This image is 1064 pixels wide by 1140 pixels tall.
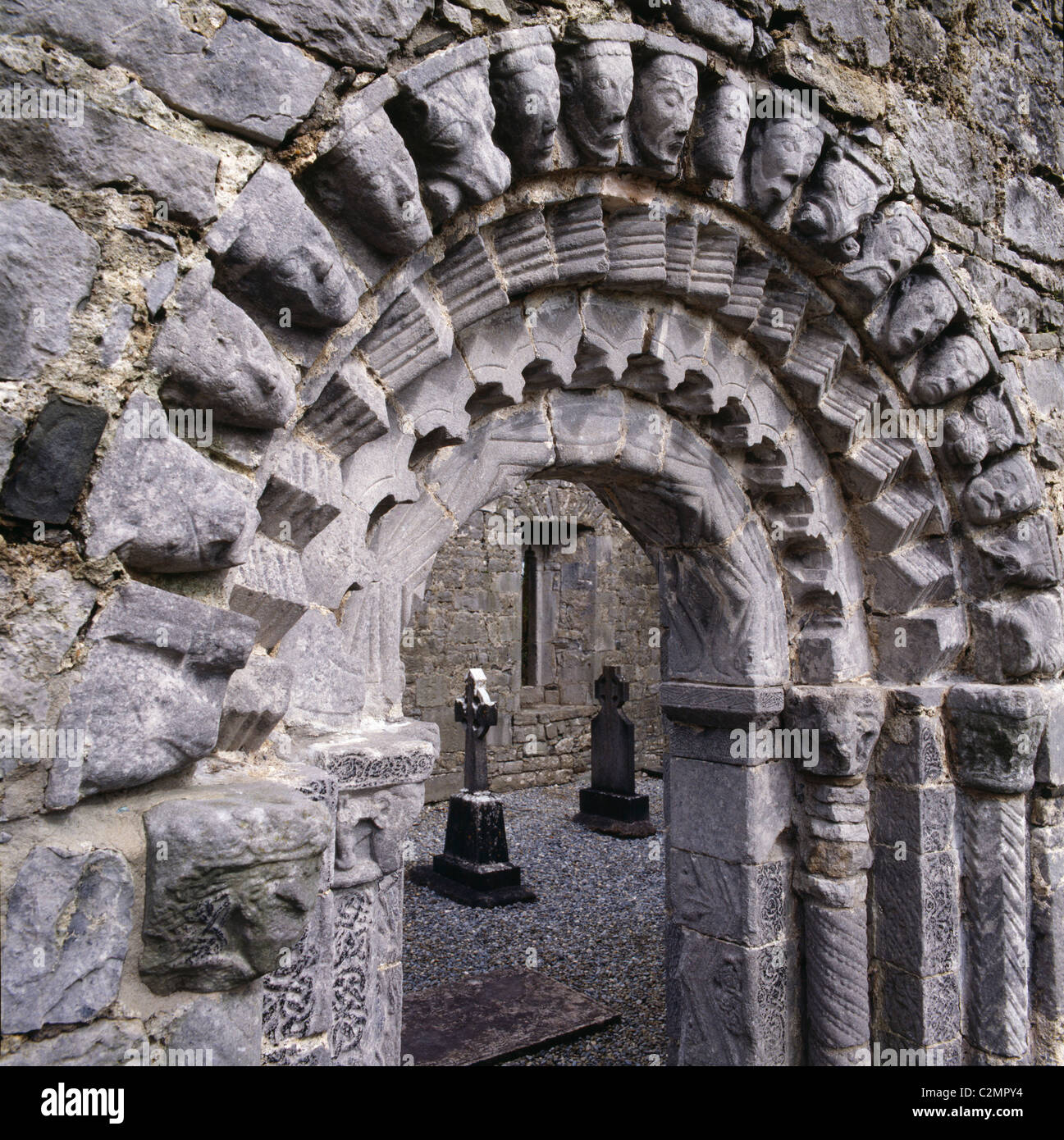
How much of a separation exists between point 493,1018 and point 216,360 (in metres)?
4.16

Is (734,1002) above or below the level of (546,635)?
below

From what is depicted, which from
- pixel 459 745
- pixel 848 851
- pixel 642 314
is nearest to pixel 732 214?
pixel 642 314

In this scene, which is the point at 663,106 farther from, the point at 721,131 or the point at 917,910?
the point at 917,910

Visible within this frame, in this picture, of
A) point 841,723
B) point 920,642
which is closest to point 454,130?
point 841,723

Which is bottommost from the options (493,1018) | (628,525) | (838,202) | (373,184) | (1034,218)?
(493,1018)

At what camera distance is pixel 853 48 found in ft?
8.32

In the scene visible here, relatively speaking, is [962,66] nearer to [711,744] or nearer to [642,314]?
[642,314]

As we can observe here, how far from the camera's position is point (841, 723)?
2.84m

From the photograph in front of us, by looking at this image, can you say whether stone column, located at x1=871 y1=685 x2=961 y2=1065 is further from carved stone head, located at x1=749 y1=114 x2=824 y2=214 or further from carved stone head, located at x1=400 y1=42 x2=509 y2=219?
carved stone head, located at x1=400 y1=42 x2=509 y2=219

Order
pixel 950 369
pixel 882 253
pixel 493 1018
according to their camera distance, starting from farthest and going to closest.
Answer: pixel 493 1018 < pixel 950 369 < pixel 882 253

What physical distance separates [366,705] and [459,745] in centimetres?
806

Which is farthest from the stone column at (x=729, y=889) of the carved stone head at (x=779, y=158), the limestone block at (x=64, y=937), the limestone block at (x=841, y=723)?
the limestone block at (x=64, y=937)

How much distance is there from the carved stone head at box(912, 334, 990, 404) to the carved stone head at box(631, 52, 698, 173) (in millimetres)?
1210

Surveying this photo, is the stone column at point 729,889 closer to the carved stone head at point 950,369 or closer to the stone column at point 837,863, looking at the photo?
the stone column at point 837,863
